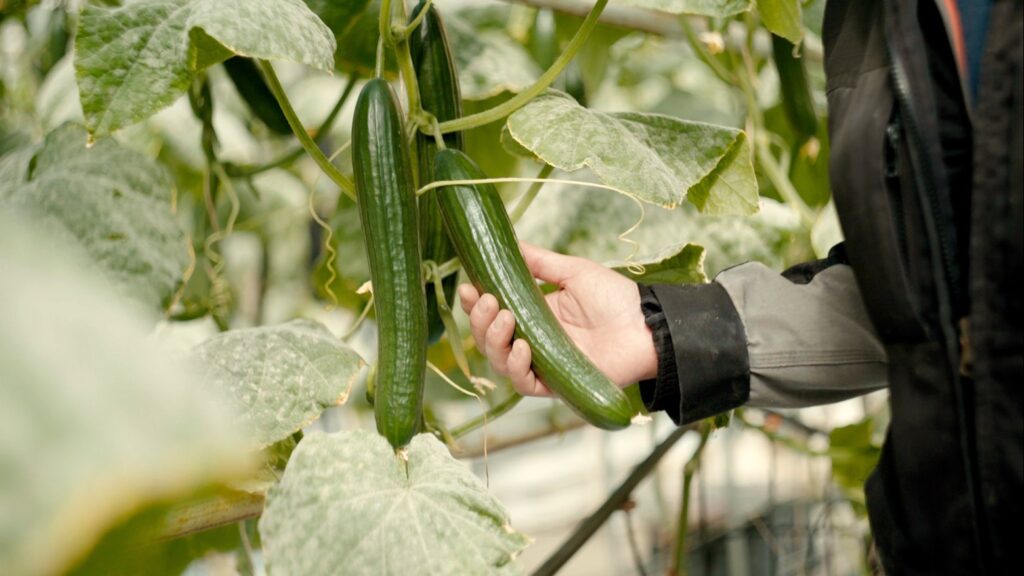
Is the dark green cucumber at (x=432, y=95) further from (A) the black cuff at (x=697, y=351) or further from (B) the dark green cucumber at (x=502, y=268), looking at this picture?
(A) the black cuff at (x=697, y=351)

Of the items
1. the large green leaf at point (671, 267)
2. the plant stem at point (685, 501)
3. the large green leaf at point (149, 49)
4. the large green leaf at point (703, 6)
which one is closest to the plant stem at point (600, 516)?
the plant stem at point (685, 501)

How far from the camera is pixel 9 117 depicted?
1402 millimetres

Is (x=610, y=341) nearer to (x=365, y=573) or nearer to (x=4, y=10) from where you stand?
(x=365, y=573)

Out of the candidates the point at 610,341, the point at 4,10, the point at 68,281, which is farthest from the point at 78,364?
the point at 4,10

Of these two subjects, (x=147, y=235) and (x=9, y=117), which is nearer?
(x=147, y=235)

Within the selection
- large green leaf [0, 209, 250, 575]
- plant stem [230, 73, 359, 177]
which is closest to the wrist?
plant stem [230, 73, 359, 177]

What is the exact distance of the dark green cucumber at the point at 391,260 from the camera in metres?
0.60

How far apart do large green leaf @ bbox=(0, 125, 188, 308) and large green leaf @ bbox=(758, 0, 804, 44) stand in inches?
19.4

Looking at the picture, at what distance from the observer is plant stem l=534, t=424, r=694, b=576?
2.89 feet

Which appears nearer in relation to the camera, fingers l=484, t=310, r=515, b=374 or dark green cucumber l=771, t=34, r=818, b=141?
fingers l=484, t=310, r=515, b=374

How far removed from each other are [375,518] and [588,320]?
0.96 feet

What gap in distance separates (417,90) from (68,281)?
0.53 m

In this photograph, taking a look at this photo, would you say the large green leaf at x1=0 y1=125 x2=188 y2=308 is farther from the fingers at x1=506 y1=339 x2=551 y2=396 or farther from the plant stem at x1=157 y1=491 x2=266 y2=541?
the fingers at x1=506 y1=339 x2=551 y2=396

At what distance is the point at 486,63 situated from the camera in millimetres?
929
